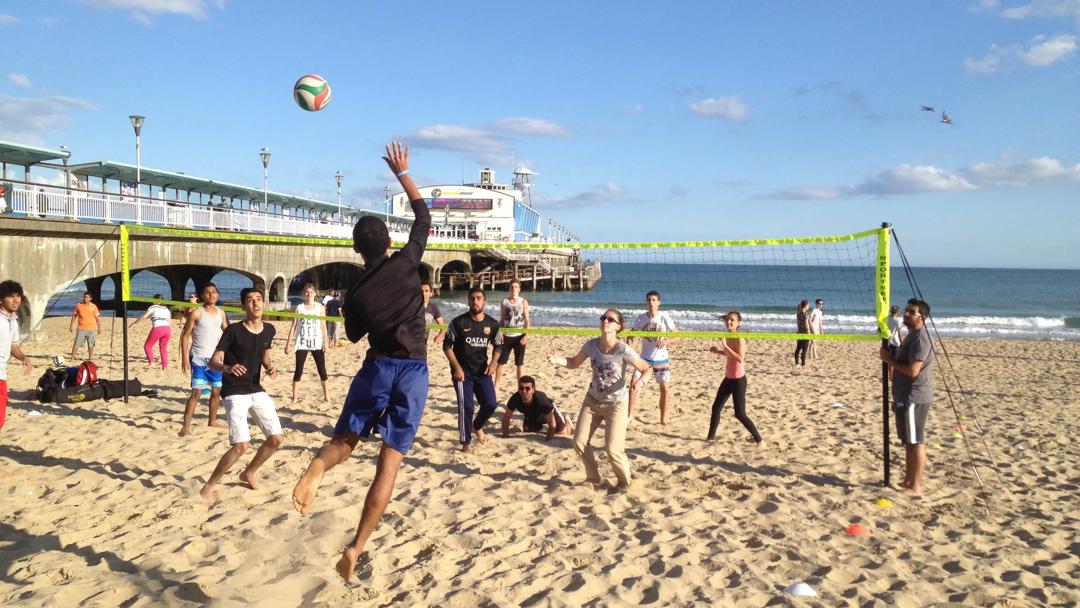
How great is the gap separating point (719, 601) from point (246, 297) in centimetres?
405

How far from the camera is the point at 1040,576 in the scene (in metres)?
3.86

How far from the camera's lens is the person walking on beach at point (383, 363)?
3.04 meters

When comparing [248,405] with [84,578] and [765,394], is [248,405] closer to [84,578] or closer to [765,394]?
[84,578]

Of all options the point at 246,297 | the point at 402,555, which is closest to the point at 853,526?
the point at 402,555

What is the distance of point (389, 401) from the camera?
3.12 m

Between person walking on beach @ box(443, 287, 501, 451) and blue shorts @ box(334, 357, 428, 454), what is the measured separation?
3.21 meters

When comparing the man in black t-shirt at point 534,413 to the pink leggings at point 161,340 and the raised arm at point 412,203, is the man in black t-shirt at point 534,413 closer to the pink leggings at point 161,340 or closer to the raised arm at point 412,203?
the raised arm at point 412,203

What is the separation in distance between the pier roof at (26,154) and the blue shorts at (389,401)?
18.3 meters

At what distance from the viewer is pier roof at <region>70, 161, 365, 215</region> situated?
21930 millimetres

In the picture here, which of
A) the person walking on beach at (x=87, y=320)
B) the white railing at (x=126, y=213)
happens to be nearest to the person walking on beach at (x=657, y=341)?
the person walking on beach at (x=87, y=320)

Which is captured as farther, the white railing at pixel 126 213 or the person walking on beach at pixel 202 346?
the white railing at pixel 126 213

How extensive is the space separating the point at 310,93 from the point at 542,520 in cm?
673

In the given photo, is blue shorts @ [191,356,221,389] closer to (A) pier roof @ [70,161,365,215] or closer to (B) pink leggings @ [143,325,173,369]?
(B) pink leggings @ [143,325,173,369]

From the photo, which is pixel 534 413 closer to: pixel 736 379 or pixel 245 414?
pixel 736 379
